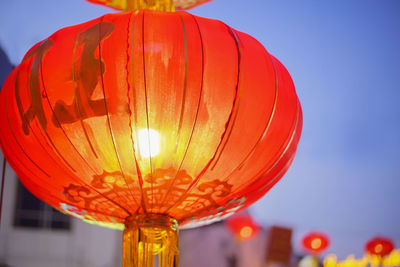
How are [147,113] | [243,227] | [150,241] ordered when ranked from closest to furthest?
[147,113] → [150,241] → [243,227]

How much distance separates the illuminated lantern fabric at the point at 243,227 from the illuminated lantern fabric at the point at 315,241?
61 cm

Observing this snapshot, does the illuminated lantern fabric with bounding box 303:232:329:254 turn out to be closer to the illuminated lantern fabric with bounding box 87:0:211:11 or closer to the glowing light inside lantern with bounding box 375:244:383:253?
the glowing light inside lantern with bounding box 375:244:383:253

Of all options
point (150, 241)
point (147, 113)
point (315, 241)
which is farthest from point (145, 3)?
point (315, 241)

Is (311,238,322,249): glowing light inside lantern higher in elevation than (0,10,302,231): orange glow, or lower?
lower

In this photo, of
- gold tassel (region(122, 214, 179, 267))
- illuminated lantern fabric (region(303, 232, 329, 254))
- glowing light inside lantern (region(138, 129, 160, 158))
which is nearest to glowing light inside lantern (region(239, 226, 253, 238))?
illuminated lantern fabric (region(303, 232, 329, 254))

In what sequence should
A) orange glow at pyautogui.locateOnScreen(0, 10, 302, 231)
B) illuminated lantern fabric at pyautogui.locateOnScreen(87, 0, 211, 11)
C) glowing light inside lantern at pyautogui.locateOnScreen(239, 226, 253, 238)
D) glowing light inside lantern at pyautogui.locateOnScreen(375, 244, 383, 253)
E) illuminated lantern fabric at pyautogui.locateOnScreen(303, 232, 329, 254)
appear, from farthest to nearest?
glowing light inside lantern at pyautogui.locateOnScreen(375, 244, 383, 253) < glowing light inside lantern at pyautogui.locateOnScreen(239, 226, 253, 238) < illuminated lantern fabric at pyautogui.locateOnScreen(303, 232, 329, 254) < illuminated lantern fabric at pyautogui.locateOnScreen(87, 0, 211, 11) < orange glow at pyautogui.locateOnScreen(0, 10, 302, 231)

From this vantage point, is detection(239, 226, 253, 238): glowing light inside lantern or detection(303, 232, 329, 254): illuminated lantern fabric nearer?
detection(303, 232, 329, 254): illuminated lantern fabric

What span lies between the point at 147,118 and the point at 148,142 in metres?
0.10

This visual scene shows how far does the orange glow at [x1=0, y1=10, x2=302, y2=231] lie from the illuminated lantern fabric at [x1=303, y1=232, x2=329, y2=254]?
14.9 feet

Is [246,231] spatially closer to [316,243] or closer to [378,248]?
[316,243]

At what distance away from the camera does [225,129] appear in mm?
2340

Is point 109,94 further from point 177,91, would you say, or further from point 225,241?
point 225,241

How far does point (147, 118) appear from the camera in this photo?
2260 millimetres

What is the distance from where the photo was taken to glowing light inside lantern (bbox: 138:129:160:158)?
228cm
